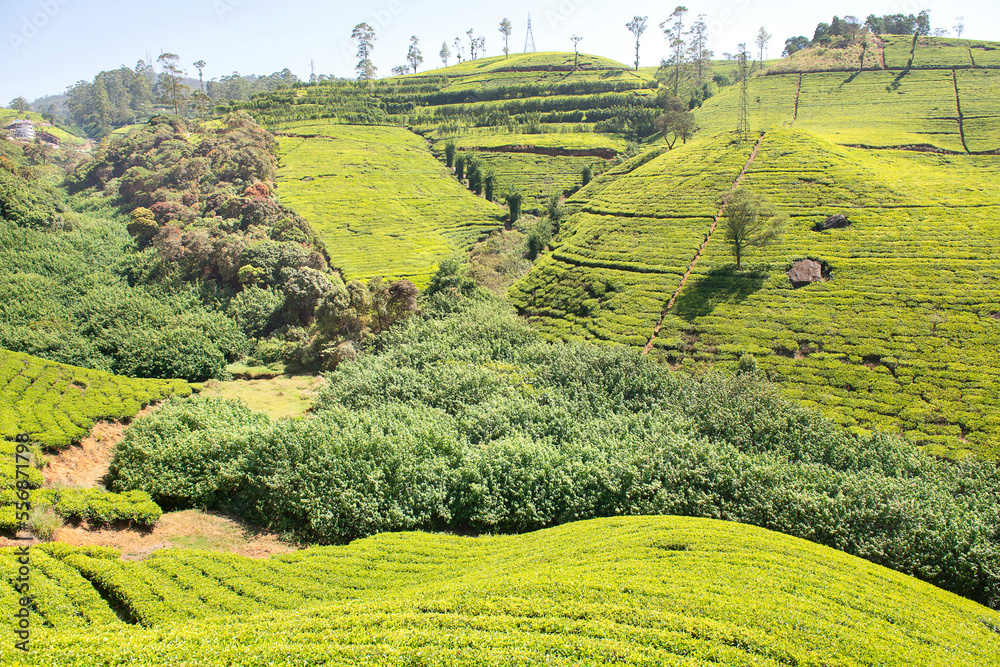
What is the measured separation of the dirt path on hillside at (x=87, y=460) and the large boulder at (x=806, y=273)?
44530mm

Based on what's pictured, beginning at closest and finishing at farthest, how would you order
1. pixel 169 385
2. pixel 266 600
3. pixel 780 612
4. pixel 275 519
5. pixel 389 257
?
pixel 780 612, pixel 266 600, pixel 275 519, pixel 169 385, pixel 389 257

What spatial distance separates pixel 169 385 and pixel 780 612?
3564cm

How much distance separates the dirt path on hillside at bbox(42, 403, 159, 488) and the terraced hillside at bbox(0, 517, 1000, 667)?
9.54 metres

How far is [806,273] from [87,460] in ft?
154

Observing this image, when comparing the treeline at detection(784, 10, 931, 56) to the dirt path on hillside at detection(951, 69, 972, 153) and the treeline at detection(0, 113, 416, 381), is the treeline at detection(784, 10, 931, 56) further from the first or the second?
the treeline at detection(0, 113, 416, 381)

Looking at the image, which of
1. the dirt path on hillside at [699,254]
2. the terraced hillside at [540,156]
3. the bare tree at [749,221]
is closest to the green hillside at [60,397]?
the dirt path on hillside at [699,254]

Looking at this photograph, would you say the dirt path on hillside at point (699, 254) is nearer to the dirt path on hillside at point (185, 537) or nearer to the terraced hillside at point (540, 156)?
the dirt path on hillside at point (185, 537)

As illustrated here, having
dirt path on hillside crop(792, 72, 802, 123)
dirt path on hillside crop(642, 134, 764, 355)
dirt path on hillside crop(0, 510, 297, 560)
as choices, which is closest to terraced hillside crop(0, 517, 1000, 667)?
dirt path on hillside crop(0, 510, 297, 560)

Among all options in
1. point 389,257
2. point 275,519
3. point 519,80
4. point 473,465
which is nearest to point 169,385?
point 275,519

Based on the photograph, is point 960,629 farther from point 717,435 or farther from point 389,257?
point 389,257

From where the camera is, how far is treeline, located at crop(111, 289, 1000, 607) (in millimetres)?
18750

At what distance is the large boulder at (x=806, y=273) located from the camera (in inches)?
1551

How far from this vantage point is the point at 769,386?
29.4 meters

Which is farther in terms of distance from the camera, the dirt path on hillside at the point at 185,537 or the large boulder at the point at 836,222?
the large boulder at the point at 836,222
